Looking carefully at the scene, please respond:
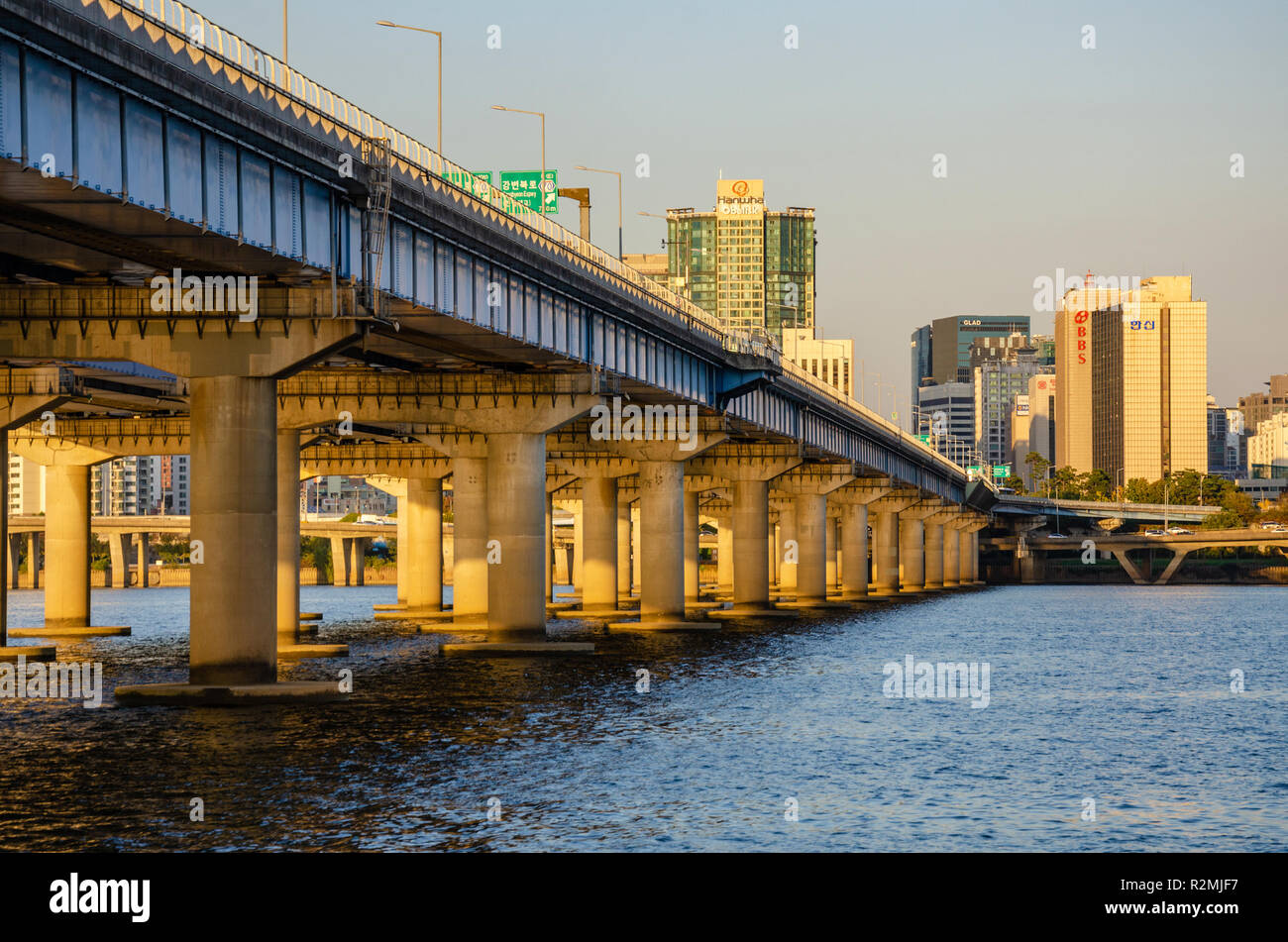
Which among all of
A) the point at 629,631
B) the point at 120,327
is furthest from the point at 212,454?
the point at 629,631

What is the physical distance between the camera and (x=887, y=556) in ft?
542

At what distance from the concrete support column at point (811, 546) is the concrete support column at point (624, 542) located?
3039 centimetres

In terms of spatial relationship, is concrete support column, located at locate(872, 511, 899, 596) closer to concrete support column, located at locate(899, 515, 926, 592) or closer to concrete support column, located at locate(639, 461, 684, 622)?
concrete support column, located at locate(899, 515, 926, 592)

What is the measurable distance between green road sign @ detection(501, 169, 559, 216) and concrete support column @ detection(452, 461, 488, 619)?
16085 mm

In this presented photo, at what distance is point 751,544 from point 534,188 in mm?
32432

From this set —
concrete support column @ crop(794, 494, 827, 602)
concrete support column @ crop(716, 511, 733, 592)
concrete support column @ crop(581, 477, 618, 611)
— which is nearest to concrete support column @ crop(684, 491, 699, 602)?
concrete support column @ crop(794, 494, 827, 602)

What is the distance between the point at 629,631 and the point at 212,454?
43.7 meters

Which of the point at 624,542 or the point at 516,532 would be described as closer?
the point at 516,532

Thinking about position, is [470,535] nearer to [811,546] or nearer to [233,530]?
[811,546]

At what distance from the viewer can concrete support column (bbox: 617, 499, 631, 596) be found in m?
157

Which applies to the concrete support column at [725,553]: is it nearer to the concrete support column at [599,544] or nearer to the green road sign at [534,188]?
the concrete support column at [599,544]

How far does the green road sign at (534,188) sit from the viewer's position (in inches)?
3051

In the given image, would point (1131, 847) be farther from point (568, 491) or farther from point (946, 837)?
point (568, 491)

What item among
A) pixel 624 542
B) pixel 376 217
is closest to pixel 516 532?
pixel 376 217
